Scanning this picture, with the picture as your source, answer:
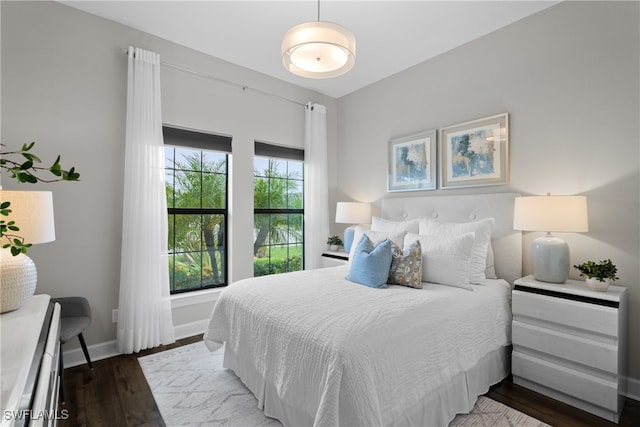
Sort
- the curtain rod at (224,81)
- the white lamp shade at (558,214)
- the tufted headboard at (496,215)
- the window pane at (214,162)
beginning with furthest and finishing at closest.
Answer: the window pane at (214,162)
the curtain rod at (224,81)
the tufted headboard at (496,215)
the white lamp shade at (558,214)

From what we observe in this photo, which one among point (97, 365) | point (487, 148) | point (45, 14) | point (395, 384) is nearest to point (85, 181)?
point (45, 14)

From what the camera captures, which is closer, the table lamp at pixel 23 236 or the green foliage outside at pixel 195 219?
the table lamp at pixel 23 236

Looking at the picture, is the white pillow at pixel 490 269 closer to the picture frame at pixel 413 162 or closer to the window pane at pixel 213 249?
the picture frame at pixel 413 162

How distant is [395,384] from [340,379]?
305mm

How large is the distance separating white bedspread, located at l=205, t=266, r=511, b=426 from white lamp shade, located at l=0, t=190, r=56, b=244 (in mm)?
1123

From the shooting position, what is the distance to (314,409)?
4.81 feet

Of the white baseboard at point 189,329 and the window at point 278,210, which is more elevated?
the window at point 278,210

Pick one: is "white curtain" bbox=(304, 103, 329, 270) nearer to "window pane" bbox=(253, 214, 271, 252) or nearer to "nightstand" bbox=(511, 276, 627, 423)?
"window pane" bbox=(253, 214, 271, 252)

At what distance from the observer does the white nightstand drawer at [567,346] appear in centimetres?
186

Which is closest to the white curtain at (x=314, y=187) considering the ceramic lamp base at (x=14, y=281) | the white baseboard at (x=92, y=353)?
the white baseboard at (x=92, y=353)

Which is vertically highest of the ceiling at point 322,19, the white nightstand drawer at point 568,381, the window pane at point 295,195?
the ceiling at point 322,19

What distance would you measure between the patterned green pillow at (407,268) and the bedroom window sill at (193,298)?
6.40 feet

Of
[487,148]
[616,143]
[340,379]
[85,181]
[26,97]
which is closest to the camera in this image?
[340,379]

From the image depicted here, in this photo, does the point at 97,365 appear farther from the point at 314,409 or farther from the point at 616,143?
the point at 616,143
